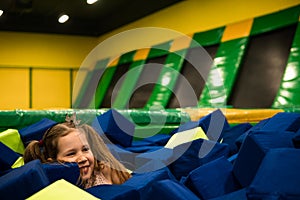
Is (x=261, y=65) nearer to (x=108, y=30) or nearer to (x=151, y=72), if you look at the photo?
(x=151, y=72)

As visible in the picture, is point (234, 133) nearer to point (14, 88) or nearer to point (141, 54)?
point (141, 54)

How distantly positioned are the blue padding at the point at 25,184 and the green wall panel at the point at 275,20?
3323mm

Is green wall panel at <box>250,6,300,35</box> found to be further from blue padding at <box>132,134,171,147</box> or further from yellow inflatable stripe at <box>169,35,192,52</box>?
blue padding at <box>132,134,171,147</box>

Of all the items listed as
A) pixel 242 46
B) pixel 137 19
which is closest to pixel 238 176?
pixel 242 46

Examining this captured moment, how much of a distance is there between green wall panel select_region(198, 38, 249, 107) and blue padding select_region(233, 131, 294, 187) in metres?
2.80

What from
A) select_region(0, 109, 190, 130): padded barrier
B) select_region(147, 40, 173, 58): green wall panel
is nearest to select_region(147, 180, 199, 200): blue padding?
select_region(0, 109, 190, 130): padded barrier

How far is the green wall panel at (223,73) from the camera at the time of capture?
413 cm

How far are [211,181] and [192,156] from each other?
41 cm

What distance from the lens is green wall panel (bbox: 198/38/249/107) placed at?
4.13 meters

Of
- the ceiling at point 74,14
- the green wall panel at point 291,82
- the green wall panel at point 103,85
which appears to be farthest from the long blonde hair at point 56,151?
the green wall panel at point 103,85

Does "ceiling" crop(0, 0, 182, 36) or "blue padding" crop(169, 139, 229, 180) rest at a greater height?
"ceiling" crop(0, 0, 182, 36)

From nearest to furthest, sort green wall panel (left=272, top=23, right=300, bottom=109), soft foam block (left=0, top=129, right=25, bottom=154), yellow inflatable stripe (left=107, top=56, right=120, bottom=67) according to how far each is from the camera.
→ soft foam block (left=0, top=129, right=25, bottom=154) < green wall panel (left=272, top=23, right=300, bottom=109) < yellow inflatable stripe (left=107, top=56, right=120, bottom=67)

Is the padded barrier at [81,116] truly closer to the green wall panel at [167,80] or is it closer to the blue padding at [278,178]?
the blue padding at [278,178]

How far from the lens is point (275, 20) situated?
3.96 meters
